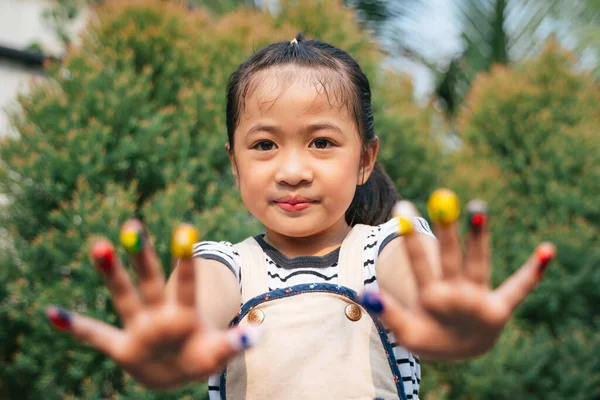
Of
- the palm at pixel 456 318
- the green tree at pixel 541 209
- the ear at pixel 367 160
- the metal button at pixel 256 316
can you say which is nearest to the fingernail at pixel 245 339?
the palm at pixel 456 318

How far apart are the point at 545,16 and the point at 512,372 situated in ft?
21.2

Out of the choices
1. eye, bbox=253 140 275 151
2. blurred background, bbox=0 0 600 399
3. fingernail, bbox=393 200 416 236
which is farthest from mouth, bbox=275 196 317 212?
blurred background, bbox=0 0 600 399

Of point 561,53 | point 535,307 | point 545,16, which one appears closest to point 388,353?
point 535,307

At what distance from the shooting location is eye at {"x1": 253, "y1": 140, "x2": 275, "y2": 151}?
5.33ft

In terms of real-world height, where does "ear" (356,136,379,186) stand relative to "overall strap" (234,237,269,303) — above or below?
above

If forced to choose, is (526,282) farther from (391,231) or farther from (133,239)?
(133,239)

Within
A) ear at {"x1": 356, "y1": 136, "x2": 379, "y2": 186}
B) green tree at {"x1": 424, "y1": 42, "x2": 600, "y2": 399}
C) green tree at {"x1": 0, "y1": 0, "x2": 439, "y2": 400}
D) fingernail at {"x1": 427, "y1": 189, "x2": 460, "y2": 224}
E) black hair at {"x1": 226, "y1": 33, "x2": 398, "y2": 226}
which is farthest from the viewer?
green tree at {"x1": 424, "y1": 42, "x2": 600, "y2": 399}

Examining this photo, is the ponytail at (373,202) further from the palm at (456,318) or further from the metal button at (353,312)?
the palm at (456,318)

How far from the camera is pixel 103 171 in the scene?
11.8 ft

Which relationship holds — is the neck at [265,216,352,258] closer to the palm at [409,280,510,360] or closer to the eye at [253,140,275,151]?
the eye at [253,140,275,151]

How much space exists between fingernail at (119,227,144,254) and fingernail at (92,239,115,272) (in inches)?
1.2

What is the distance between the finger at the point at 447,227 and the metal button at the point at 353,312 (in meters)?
0.54

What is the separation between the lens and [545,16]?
9.19 m

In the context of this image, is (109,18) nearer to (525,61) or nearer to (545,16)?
(525,61)
